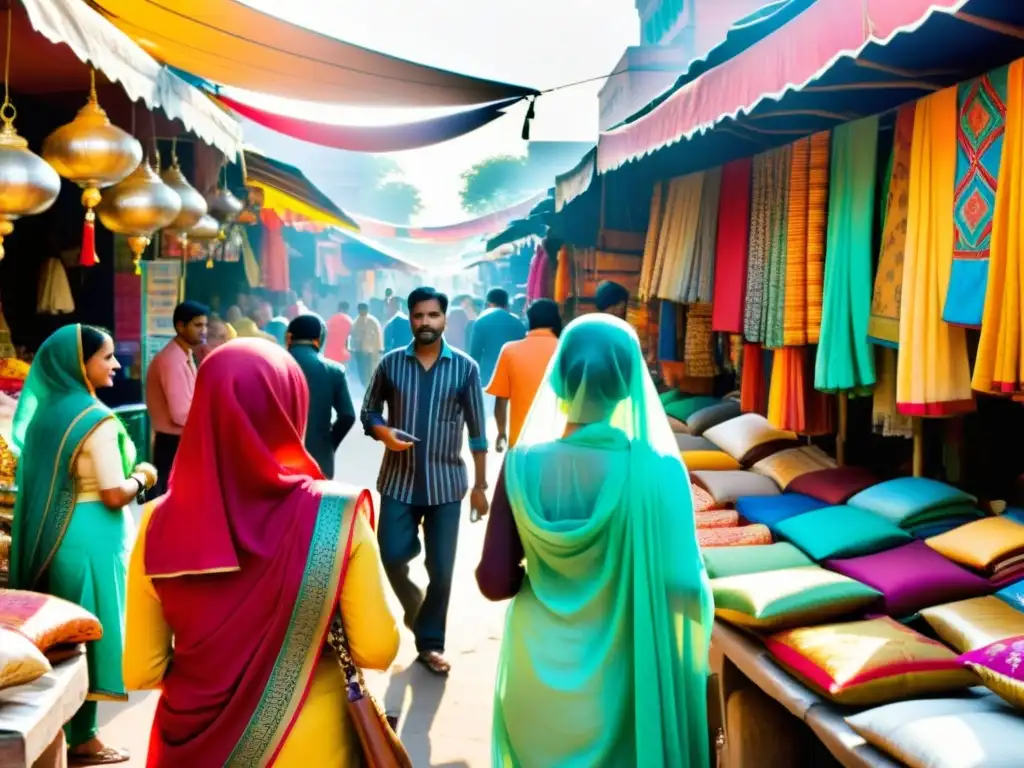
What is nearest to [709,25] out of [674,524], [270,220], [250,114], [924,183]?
[270,220]

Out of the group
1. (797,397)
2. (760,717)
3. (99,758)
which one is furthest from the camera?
(797,397)

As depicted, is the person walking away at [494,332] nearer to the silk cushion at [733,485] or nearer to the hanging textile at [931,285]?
the silk cushion at [733,485]

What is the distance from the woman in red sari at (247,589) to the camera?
2205 mm

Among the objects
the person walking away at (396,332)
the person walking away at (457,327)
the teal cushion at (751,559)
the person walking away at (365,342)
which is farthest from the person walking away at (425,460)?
the person walking away at (457,327)

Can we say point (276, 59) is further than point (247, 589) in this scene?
Yes

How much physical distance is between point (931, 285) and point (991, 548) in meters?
0.92

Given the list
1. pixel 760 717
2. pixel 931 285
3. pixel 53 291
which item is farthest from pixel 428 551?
pixel 53 291

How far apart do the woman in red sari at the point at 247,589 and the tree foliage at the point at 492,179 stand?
7089cm

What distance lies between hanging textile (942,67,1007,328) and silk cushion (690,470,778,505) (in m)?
1.81

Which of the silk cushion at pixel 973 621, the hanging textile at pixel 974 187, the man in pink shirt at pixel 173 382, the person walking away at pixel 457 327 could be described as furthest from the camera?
the person walking away at pixel 457 327

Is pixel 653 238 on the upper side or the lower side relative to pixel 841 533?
upper

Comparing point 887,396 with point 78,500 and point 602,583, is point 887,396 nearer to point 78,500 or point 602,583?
point 602,583

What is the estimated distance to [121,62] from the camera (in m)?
4.47

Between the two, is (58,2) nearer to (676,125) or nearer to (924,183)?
(676,125)
